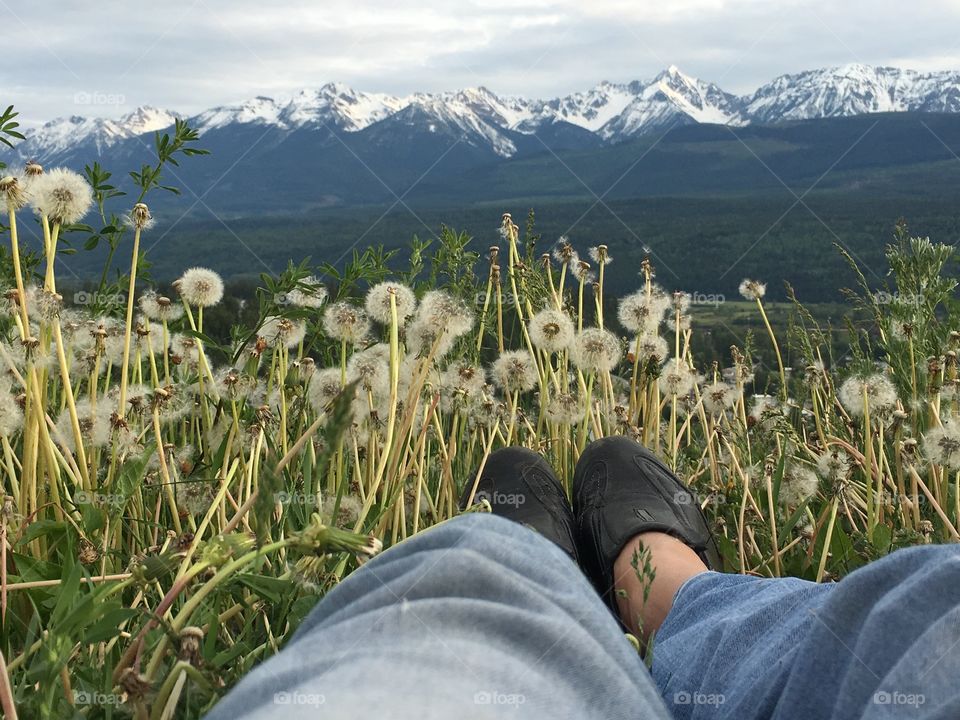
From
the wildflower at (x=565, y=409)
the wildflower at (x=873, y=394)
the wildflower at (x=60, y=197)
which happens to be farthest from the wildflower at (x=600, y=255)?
the wildflower at (x=60, y=197)

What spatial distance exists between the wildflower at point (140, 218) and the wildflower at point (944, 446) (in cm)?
248

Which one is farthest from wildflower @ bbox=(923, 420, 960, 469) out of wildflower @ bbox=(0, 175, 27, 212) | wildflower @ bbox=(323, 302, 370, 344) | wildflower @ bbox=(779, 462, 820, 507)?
wildflower @ bbox=(0, 175, 27, 212)

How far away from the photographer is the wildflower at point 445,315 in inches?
94.3

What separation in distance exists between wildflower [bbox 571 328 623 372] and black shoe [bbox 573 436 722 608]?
0.32 meters

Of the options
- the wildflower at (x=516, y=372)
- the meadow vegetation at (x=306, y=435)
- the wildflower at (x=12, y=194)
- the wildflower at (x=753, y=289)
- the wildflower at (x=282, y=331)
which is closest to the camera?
the meadow vegetation at (x=306, y=435)

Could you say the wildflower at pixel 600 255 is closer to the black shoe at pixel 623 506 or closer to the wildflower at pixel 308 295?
the black shoe at pixel 623 506

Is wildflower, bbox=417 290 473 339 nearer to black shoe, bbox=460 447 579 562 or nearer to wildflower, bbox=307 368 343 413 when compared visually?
wildflower, bbox=307 368 343 413

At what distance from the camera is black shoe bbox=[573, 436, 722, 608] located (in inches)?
115

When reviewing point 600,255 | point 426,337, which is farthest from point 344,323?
point 600,255

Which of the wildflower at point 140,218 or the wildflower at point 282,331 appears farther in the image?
the wildflower at point 282,331

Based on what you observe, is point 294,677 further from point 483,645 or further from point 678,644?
point 678,644

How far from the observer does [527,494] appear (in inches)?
121

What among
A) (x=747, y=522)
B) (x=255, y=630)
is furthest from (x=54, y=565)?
(x=747, y=522)

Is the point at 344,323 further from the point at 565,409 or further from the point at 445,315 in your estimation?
the point at 565,409
